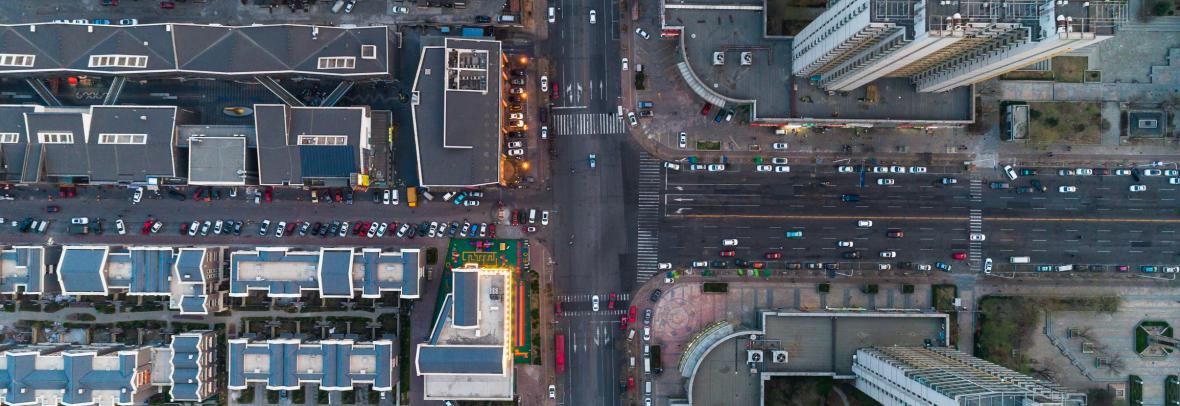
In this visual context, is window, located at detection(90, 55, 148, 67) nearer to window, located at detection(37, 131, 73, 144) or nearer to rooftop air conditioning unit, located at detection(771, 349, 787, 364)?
window, located at detection(37, 131, 73, 144)

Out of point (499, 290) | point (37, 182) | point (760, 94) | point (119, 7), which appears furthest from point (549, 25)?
point (37, 182)

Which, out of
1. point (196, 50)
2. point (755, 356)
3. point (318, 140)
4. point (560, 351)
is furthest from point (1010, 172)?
point (196, 50)

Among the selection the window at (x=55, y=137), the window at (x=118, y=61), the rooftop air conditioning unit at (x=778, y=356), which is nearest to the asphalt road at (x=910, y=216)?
the rooftop air conditioning unit at (x=778, y=356)

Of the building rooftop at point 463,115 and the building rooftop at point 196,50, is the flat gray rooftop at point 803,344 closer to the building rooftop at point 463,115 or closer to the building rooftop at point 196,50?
the building rooftop at point 463,115

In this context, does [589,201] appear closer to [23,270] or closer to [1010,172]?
[1010,172]

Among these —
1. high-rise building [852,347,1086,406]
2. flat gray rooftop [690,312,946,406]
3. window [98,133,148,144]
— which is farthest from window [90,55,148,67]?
high-rise building [852,347,1086,406]

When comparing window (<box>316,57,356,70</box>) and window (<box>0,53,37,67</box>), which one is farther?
window (<box>316,57,356,70</box>)

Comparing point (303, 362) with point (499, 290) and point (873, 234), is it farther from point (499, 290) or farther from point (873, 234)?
point (873, 234)
